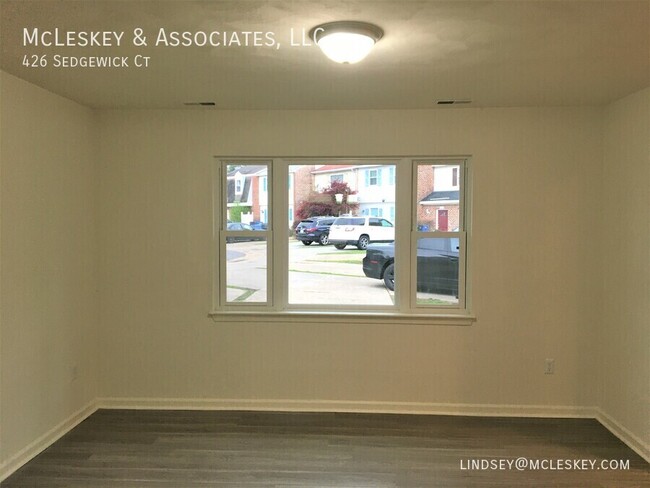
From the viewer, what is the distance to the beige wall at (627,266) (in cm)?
298

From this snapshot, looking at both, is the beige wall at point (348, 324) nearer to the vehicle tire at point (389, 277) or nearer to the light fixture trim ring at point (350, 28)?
the vehicle tire at point (389, 277)

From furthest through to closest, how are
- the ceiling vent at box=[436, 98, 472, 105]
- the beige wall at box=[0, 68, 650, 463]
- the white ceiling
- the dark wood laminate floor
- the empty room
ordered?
1. the beige wall at box=[0, 68, 650, 463]
2. the ceiling vent at box=[436, 98, 472, 105]
3. the empty room
4. the dark wood laminate floor
5. the white ceiling

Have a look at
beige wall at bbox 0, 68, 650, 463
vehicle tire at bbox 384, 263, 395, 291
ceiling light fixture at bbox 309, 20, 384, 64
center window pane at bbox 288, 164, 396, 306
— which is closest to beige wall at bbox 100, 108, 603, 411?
beige wall at bbox 0, 68, 650, 463

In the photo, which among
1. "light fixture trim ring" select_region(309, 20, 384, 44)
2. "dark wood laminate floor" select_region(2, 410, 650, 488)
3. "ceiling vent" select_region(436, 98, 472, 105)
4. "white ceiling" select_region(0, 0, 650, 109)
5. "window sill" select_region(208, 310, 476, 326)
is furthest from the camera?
"window sill" select_region(208, 310, 476, 326)

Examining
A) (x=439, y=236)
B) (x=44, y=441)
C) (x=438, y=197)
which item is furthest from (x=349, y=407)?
(x=44, y=441)

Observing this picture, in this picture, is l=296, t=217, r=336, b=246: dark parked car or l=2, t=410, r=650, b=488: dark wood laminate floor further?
l=296, t=217, r=336, b=246: dark parked car

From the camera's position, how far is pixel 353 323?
3654 millimetres

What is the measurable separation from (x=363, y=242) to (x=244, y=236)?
3.29 feet

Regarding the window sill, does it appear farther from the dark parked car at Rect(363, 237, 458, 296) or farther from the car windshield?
the car windshield

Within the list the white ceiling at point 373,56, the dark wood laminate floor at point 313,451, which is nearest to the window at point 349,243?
the white ceiling at point 373,56

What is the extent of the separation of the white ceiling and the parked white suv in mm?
928

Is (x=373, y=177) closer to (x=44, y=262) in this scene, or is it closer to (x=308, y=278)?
(x=308, y=278)

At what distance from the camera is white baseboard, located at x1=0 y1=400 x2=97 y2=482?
2719 mm

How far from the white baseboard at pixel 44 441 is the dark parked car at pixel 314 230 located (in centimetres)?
218
